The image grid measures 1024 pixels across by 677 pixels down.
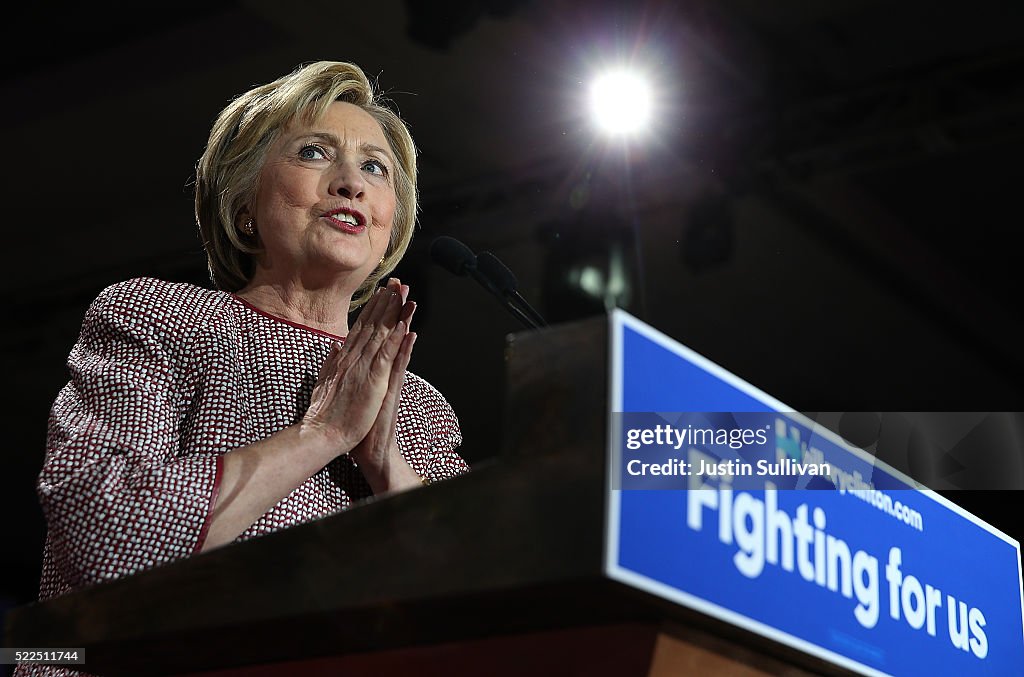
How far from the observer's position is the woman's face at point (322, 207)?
4.64 ft

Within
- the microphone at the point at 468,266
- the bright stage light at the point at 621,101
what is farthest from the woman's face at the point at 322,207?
the bright stage light at the point at 621,101

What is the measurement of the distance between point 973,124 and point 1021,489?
6.07ft

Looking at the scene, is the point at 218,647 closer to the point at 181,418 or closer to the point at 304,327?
the point at 181,418

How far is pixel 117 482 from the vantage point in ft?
3.23

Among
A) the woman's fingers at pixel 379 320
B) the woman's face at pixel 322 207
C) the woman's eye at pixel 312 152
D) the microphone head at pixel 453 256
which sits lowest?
the woman's fingers at pixel 379 320

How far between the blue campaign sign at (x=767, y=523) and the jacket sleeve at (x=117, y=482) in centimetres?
45

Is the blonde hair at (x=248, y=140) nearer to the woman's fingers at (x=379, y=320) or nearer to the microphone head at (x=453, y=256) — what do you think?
the microphone head at (x=453, y=256)

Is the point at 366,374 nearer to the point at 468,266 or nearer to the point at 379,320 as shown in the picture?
the point at 379,320

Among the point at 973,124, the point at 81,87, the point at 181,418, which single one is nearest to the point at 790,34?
the point at 973,124

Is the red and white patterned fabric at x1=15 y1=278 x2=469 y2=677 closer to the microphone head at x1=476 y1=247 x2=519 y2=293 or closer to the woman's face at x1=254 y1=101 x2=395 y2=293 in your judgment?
the woman's face at x1=254 y1=101 x2=395 y2=293

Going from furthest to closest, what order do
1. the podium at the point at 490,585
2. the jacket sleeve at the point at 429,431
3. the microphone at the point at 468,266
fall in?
the jacket sleeve at the point at 429,431
the microphone at the point at 468,266
the podium at the point at 490,585

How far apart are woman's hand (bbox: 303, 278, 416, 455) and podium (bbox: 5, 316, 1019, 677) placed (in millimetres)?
296

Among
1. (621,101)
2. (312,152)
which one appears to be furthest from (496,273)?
(621,101)

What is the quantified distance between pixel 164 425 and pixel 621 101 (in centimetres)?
334
